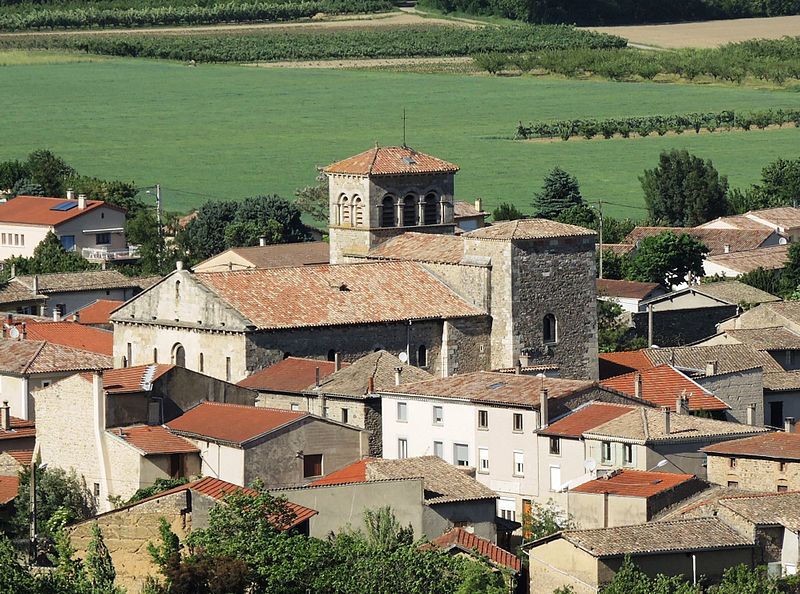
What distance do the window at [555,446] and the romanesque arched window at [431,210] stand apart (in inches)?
797

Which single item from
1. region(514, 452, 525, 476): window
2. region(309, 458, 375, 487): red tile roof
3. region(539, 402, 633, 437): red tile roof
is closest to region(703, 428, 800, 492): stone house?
region(539, 402, 633, 437): red tile roof

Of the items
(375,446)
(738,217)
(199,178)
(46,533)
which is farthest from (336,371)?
(199,178)

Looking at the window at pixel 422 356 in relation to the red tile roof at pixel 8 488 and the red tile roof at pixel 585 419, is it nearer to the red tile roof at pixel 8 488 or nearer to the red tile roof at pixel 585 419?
the red tile roof at pixel 585 419

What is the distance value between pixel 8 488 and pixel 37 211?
57.0 meters

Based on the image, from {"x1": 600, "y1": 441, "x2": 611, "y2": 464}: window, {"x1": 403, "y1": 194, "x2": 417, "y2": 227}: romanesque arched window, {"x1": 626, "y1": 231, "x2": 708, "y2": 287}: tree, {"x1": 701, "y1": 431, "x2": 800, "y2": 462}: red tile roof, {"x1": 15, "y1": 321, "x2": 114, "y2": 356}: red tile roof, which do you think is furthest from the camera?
{"x1": 626, "y1": 231, "x2": 708, "y2": 287}: tree

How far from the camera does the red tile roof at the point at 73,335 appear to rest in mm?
80000

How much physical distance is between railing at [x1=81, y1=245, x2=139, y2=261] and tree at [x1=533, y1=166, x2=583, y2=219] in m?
19.8

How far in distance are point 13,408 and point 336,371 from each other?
10312 mm

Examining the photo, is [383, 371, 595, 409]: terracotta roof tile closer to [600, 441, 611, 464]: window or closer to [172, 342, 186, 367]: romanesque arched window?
[600, 441, 611, 464]: window

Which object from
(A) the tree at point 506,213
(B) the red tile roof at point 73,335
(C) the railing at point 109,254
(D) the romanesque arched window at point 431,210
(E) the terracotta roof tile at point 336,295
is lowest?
(C) the railing at point 109,254

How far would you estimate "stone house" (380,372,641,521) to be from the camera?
206 ft

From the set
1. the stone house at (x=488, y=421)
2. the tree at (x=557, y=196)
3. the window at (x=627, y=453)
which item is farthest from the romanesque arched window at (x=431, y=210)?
the tree at (x=557, y=196)

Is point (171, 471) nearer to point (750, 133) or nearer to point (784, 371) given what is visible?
point (784, 371)

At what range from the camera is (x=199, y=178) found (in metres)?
147
